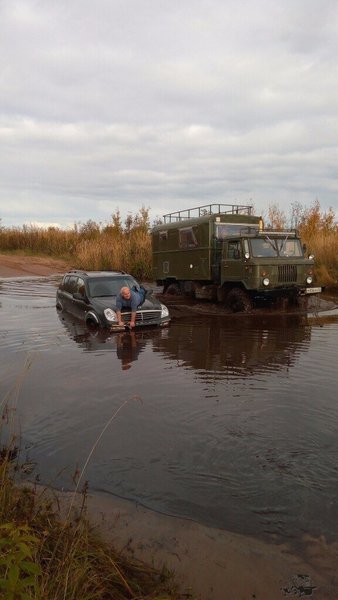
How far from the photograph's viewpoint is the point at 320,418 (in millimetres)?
5719

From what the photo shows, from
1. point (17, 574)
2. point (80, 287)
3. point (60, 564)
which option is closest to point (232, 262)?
point (80, 287)

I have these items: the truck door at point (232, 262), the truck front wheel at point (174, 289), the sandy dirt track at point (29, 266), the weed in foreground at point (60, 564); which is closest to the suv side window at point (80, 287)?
the truck door at point (232, 262)

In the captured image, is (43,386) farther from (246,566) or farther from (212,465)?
(246,566)

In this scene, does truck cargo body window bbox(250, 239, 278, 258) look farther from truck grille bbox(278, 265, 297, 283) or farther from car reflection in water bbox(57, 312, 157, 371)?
car reflection in water bbox(57, 312, 157, 371)

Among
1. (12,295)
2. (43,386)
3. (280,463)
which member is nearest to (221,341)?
(43,386)

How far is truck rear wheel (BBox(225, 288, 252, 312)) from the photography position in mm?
14594

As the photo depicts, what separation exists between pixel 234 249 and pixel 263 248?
833mm

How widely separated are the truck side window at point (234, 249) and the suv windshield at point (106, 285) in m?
3.42

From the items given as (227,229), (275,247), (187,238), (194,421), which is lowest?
(194,421)

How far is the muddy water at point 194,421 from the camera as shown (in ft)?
13.4

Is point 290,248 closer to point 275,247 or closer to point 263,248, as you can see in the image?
point 275,247

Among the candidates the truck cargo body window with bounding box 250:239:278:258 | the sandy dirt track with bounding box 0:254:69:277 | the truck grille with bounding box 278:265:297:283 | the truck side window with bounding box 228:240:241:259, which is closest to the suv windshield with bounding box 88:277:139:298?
the truck side window with bounding box 228:240:241:259

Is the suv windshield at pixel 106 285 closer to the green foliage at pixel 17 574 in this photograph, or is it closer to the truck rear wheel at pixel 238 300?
the truck rear wheel at pixel 238 300

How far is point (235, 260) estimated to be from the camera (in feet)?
47.9
